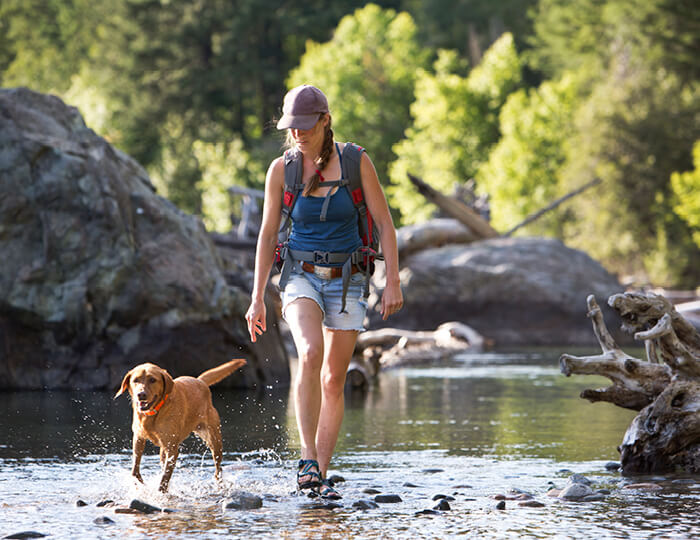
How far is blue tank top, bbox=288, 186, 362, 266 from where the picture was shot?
6719mm

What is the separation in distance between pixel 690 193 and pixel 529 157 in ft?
44.2

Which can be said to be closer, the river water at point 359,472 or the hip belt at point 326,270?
the river water at point 359,472

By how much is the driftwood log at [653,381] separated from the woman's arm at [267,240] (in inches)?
83.0

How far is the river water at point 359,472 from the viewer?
5.80 meters

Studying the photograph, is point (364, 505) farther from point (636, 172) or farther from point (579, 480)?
point (636, 172)

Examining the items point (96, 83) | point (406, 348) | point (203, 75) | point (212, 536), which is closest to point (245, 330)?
point (406, 348)

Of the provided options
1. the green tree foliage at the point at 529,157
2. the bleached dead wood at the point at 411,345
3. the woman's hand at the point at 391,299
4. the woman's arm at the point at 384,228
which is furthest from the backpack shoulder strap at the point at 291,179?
the green tree foliage at the point at 529,157

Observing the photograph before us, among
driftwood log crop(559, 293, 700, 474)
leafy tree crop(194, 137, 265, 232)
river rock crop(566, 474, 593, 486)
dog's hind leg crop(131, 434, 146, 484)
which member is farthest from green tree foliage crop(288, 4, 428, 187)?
dog's hind leg crop(131, 434, 146, 484)

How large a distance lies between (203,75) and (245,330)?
51526 millimetres

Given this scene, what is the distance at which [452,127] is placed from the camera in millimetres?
59844

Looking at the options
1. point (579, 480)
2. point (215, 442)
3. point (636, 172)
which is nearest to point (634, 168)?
point (636, 172)

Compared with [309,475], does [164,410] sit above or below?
above

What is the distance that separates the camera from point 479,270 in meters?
27.6

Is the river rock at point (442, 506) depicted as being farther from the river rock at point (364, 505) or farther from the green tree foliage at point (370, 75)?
the green tree foliage at point (370, 75)
